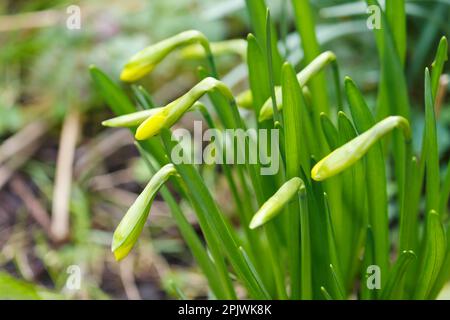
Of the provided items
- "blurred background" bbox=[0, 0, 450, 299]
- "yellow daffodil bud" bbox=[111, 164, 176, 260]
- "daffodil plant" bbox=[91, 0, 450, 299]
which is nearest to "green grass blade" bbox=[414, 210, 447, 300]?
"daffodil plant" bbox=[91, 0, 450, 299]

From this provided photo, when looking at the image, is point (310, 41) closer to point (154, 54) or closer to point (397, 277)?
point (154, 54)

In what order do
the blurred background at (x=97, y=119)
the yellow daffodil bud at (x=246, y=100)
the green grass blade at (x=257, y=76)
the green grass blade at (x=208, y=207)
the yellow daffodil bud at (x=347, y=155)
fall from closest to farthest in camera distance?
1. the yellow daffodil bud at (x=347, y=155)
2. the green grass blade at (x=208, y=207)
3. the green grass blade at (x=257, y=76)
4. the yellow daffodil bud at (x=246, y=100)
5. the blurred background at (x=97, y=119)

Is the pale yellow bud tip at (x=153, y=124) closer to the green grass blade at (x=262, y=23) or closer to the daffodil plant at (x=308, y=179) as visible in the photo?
the daffodil plant at (x=308, y=179)

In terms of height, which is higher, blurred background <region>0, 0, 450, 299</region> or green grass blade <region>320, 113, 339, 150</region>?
green grass blade <region>320, 113, 339, 150</region>

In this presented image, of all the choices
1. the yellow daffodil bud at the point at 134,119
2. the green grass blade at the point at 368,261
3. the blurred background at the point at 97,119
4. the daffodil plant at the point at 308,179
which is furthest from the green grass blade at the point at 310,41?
the blurred background at the point at 97,119

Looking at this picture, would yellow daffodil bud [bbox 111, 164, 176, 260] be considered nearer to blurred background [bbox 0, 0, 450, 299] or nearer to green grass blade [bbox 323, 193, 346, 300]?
green grass blade [bbox 323, 193, 346, 300]

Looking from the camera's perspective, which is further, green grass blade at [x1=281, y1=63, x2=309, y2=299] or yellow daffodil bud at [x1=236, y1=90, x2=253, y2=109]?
yellow daffodil bud at [x1=236, y1=90, x2=253, y2=109]
